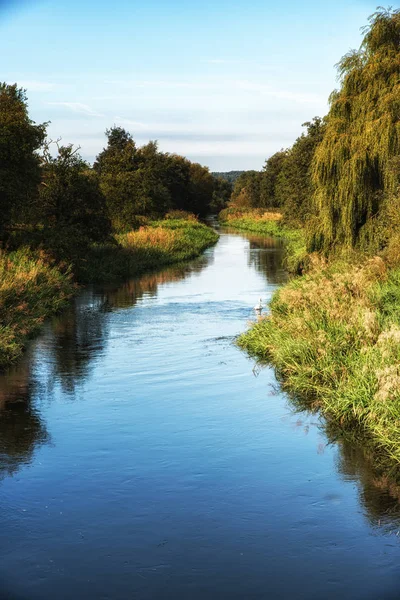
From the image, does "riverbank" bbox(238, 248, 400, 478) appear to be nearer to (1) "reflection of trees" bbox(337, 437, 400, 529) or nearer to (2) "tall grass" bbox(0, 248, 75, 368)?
(1) "reflection of trees" bbox(337, 437, 400, 529)

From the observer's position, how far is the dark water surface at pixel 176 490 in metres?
7.54

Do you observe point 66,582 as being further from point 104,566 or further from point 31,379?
point 31,379

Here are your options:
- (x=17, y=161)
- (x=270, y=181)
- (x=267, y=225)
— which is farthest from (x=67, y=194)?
(x=270, y=181)

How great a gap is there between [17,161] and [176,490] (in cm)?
2052

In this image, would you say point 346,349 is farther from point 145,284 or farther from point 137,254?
point 137,254

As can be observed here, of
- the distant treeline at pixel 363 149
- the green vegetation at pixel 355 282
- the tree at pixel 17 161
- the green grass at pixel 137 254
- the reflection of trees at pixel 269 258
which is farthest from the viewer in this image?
the reflection of trees at pixel 269 258

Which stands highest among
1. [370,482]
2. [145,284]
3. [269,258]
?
[269,258]

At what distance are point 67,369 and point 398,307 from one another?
277 inches

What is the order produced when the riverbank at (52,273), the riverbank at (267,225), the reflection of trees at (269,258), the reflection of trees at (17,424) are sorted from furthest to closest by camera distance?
the reflection of trees at (269,258), the riverbank at (267,225), the riverbank at (52,273), the reflection of trees at (17,424)

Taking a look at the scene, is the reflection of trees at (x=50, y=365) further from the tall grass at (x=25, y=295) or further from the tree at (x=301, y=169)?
the tree at (x=301, y=169)

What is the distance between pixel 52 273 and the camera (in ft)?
90.5

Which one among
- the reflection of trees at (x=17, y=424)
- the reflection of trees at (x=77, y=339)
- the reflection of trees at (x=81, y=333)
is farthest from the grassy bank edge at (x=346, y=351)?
the reflection of trees at (x=17, y=424)

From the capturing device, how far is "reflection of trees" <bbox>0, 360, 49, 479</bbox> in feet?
36.5

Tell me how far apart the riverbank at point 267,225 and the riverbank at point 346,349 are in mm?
14765
